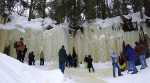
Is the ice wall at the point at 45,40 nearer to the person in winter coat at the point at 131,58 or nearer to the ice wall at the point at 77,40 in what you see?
the ice wall at the point at 77,40

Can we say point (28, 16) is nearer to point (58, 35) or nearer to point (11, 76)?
point (58, 35)

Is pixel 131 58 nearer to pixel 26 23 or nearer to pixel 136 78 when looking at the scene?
pixel 136 78

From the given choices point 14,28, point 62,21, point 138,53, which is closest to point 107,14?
point 62,21

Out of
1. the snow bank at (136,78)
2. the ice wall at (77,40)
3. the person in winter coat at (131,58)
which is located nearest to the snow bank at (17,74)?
the snow bank at (136,78)

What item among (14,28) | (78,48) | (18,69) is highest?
(18,69)

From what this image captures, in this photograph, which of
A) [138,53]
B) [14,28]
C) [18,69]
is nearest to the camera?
[18,69]

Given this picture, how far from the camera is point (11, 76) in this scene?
9.01 metres

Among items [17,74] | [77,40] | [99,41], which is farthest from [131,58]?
[77,40]

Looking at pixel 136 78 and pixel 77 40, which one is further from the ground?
pixel 136 78

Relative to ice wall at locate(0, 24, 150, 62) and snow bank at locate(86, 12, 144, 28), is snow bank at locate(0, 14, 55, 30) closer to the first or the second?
ice wall at locate(0, 24, 150, 62)

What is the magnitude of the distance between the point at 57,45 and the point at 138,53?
51.5 ft

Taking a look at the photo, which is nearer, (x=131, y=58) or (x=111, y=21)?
(x=131, y=58)

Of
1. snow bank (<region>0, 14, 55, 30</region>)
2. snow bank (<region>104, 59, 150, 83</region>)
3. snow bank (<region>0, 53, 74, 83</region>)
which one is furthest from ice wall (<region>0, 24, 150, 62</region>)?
snow bank (<region>0, 53, 74, 83</region>)

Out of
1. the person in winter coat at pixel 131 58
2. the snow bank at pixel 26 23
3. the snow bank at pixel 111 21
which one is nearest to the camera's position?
the person in winter coat at pixel 131 58
